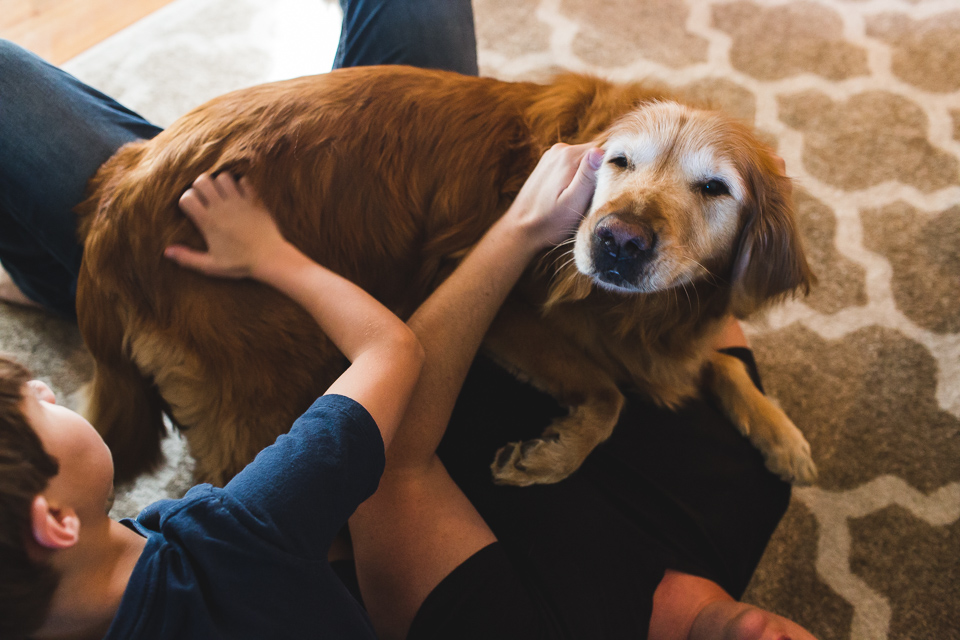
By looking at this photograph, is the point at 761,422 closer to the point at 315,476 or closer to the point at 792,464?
the point at 792,464

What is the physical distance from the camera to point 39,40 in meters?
2.35

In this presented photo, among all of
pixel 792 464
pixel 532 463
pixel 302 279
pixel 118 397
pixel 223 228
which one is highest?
pixel 223 228

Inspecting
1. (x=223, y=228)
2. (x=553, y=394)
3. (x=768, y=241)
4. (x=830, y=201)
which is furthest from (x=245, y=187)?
(x=830, y=201)

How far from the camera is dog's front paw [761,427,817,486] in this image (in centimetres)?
147

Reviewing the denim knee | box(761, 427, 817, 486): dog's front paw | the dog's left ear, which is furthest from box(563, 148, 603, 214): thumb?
box(761, 427, 817, 486): dog's front paw

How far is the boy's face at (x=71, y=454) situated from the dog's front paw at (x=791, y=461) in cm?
144

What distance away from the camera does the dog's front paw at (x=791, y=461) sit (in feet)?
4.81

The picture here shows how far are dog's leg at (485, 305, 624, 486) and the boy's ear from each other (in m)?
0.76

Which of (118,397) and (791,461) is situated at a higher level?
(118,397)

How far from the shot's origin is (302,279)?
115cm

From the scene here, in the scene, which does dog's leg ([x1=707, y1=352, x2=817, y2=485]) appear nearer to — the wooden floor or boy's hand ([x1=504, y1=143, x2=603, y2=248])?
boy's hand ([x1=504, y1=143, x2=603, y2=248])

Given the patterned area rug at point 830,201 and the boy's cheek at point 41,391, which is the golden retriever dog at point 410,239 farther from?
the patterned area rug at point 830,201

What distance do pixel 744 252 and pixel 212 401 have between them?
3.68 ft

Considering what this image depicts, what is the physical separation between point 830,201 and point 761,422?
42.6 inches
